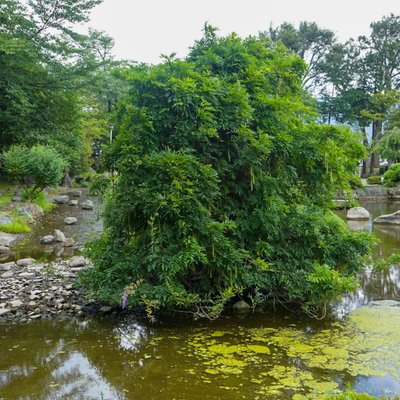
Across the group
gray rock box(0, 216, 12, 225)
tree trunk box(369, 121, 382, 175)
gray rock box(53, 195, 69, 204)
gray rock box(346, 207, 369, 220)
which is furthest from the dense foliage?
tree trunk box(369, 121, 382, 175)

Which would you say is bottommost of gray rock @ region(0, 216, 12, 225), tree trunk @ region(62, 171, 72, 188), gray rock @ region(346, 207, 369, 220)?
gray rock @ region(0, 216, 12, 225)

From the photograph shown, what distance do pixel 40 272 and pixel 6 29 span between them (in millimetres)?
15332

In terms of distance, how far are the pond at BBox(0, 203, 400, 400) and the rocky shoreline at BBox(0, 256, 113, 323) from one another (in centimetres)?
Answer: 27

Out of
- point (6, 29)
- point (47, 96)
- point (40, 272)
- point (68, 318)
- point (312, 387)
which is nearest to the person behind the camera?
point (312, 387)

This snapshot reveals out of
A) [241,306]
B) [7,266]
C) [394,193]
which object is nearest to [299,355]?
[241,306]

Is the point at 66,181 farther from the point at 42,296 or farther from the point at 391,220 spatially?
the point at 42,296

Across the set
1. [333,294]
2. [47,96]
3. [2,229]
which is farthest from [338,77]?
[333,294]

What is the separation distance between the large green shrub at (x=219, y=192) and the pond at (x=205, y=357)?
43 cm

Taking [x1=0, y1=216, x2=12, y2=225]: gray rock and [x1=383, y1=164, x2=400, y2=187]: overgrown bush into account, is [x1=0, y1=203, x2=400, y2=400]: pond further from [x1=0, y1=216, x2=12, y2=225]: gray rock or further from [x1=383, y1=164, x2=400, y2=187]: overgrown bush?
[x1=383, y1=164, x2=400, y2=187]: overgrown bush

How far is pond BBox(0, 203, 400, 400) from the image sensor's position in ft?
12.1

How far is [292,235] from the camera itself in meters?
5.93

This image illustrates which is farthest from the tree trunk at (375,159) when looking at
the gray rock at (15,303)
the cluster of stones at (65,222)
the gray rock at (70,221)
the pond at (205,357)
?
the gray rock at (15,303)

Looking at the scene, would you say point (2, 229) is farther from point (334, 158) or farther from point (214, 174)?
point (334, 158)

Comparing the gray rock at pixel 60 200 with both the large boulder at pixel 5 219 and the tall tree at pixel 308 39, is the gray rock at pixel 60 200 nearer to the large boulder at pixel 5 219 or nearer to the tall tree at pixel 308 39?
the large boulder at pixel 5 219
